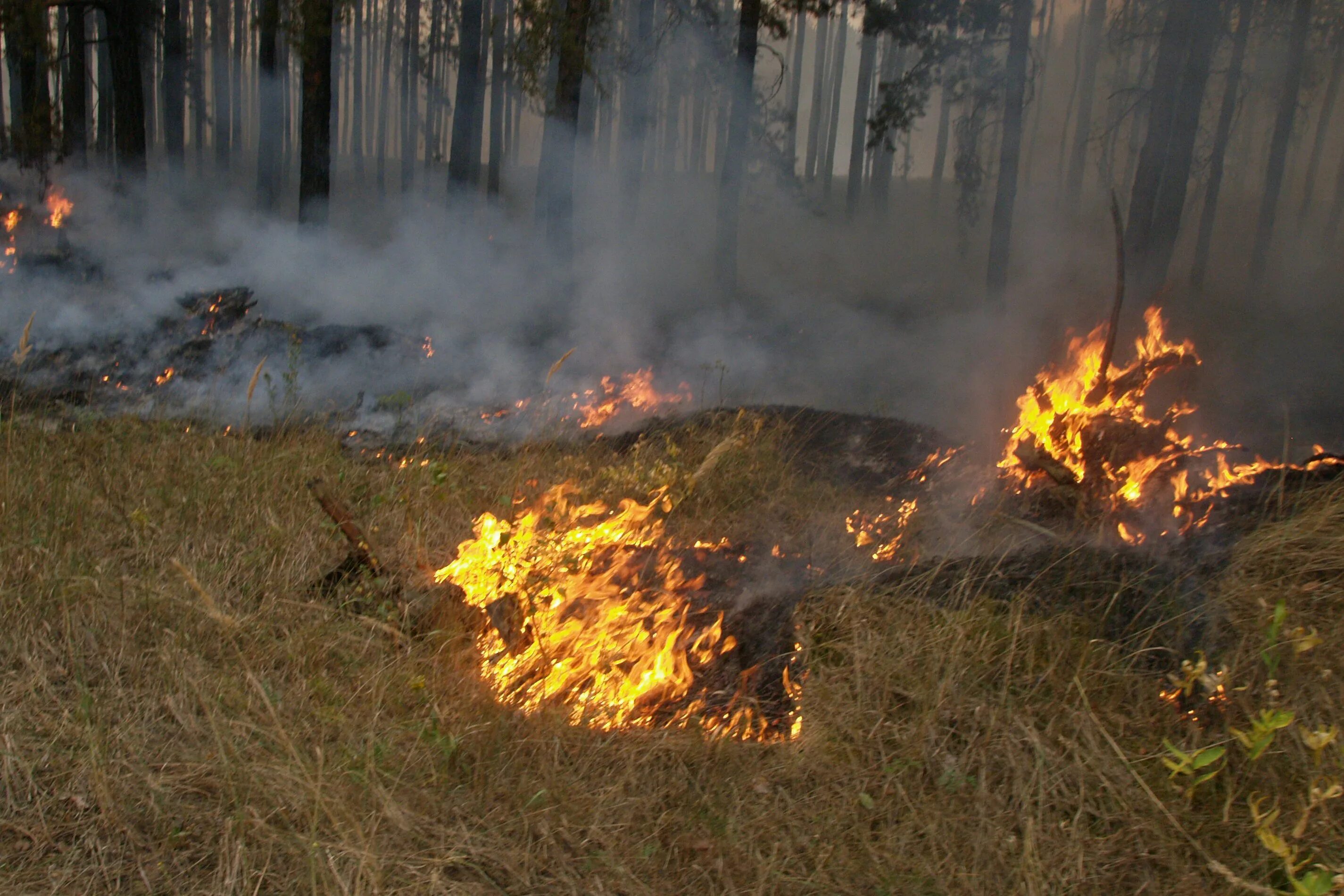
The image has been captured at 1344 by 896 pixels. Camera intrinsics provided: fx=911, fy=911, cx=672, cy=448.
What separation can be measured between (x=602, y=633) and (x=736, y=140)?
8.95 m

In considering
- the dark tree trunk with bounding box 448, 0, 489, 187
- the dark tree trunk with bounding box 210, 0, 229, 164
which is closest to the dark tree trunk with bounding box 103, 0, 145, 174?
the dark tree trunk with bounding box 448, 0, 489, 187

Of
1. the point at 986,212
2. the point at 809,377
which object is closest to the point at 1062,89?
the point at 986,212

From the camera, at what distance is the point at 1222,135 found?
1538 cm

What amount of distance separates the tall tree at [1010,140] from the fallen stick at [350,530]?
9.63 m

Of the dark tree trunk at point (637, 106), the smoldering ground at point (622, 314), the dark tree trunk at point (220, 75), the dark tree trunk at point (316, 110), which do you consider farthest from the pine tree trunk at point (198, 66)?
the dark tree trunk at point (316, 110)

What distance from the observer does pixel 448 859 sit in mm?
2152

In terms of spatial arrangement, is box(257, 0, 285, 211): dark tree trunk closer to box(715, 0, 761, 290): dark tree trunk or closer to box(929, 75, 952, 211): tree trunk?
box(715, 0, 761, 290): dark tree trunk

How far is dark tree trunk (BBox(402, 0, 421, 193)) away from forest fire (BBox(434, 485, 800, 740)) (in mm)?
20827

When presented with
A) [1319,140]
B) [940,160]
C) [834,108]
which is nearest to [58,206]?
[834,108]

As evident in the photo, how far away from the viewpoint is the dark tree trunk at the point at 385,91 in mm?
25106

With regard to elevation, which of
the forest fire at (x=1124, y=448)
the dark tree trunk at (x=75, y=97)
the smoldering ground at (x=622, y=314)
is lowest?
the smoldering ground at (x=622, y=314)

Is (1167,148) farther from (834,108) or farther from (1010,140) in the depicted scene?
(834,108)

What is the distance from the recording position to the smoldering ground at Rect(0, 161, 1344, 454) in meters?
7.05

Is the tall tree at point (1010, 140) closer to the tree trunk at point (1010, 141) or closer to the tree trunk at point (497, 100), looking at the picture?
the tree trunk at point (1010, 141)
